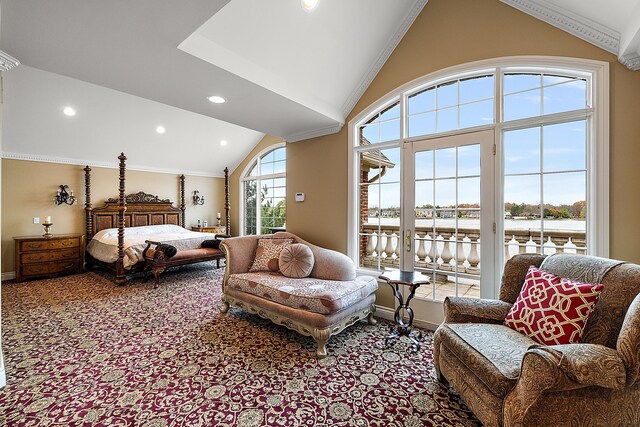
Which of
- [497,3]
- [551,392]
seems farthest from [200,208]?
[551,392]

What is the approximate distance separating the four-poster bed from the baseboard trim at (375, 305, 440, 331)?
137 inches

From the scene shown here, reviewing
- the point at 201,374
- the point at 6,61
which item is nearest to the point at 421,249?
the point at 201,374

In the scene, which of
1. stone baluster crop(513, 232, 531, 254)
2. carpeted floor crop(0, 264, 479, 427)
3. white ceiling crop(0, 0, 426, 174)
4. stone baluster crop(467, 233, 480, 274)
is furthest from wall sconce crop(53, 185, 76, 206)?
stone baluster crop(513, 232, 531, 254)

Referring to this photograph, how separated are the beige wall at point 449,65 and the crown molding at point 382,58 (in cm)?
6

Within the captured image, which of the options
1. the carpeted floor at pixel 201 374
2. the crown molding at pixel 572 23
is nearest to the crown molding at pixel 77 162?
the carpeted floor at pixel 201 374

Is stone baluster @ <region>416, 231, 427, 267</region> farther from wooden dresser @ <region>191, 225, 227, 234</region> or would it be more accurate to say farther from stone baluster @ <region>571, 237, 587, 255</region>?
wooden dresser @ <region>191, 225, 227, 234</region>

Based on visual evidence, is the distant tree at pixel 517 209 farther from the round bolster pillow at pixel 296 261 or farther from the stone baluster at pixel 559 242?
the round bolster pillow at pixel 296 261

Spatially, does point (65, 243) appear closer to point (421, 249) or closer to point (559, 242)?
point (421, 249)

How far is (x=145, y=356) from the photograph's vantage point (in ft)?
7.89

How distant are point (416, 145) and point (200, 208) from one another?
6.45 m

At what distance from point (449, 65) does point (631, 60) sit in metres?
1.33

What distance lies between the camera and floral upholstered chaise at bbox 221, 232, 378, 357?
2473mm

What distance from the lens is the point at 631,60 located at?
203cm

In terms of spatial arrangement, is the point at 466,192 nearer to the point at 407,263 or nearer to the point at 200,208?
the point at 407,263
